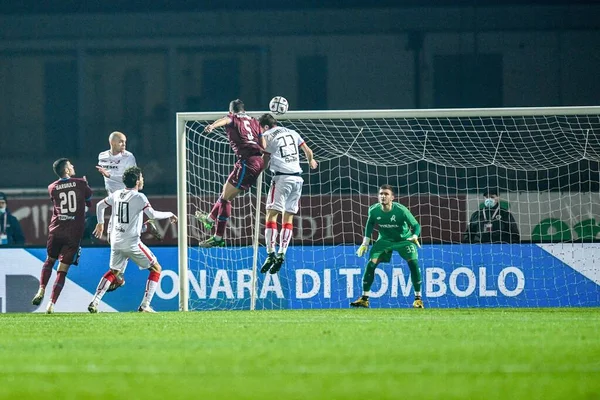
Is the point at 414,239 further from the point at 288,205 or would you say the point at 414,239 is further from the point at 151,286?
the point at 151,286

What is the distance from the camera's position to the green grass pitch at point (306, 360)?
4.57m

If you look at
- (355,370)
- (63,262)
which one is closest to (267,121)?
(63,262)

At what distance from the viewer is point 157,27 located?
995 inches

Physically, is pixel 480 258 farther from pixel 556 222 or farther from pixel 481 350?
pixel 481 350

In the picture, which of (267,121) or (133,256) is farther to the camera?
(267,121)

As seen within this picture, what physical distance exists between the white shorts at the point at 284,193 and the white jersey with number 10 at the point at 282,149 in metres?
0.10

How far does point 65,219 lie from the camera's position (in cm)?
1323

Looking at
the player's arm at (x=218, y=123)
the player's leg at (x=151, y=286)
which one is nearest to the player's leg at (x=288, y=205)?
the player's arm at (x=218, y=123)

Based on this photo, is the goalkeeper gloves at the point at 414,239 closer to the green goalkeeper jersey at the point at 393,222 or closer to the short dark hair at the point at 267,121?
the green goalkeeper jersey at the point at 393,222

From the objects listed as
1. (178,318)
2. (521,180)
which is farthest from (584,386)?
(521,180)

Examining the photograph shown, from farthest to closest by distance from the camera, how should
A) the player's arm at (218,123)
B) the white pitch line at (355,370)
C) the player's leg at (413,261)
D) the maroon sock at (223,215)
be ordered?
the player's leg at (413,261), the maroon sock at (223,215), the player's arm at (218,123), the white pitch line at (355,370)

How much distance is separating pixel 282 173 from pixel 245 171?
1.53 ft

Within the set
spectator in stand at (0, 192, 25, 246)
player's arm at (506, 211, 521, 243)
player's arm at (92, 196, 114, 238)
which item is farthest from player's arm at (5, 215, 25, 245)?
player's arm at (506, 211, 521, 243)

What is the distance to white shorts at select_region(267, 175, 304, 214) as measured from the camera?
547 inches
